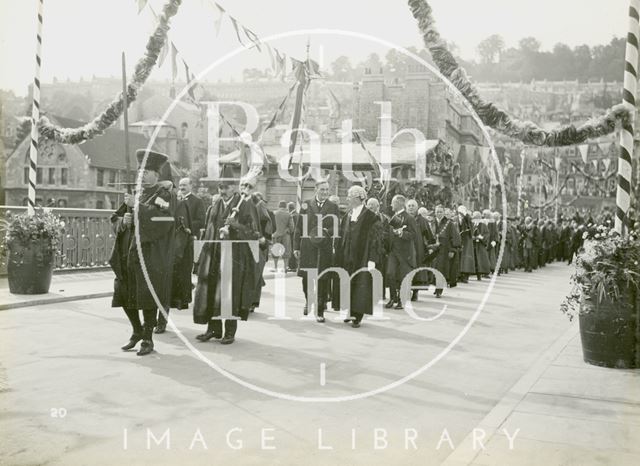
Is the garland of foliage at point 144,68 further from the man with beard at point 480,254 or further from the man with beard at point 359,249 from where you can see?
the man with beard at point 480,254

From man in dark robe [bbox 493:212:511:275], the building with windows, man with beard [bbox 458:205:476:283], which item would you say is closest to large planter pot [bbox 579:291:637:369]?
man with beard [bbox 458:205:476:283]

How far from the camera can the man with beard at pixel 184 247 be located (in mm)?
10484

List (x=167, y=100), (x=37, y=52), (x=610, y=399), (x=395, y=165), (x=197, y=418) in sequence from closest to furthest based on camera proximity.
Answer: (x=197, y=418) < (x=610, y=399) < (x=37, y=52) < (x=395, y=165) < (x=167, y=100)

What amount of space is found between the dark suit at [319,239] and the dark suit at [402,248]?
243cm

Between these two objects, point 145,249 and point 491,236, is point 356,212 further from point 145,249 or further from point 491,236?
point 491,236

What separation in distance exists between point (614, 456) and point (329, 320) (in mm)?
6670

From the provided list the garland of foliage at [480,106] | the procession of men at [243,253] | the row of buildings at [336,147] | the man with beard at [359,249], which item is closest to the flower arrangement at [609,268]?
the garland of foliage at [480,106]

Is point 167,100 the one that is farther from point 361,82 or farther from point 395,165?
point 395,165

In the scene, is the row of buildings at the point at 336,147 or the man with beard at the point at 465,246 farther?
the row of buildings at the point at 336,147

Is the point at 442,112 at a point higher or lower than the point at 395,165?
higher

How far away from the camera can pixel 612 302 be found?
7453 millimetres

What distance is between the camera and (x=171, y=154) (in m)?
63.2

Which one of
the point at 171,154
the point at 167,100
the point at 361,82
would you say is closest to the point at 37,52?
the point at 361,82

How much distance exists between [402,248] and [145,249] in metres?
6.84
